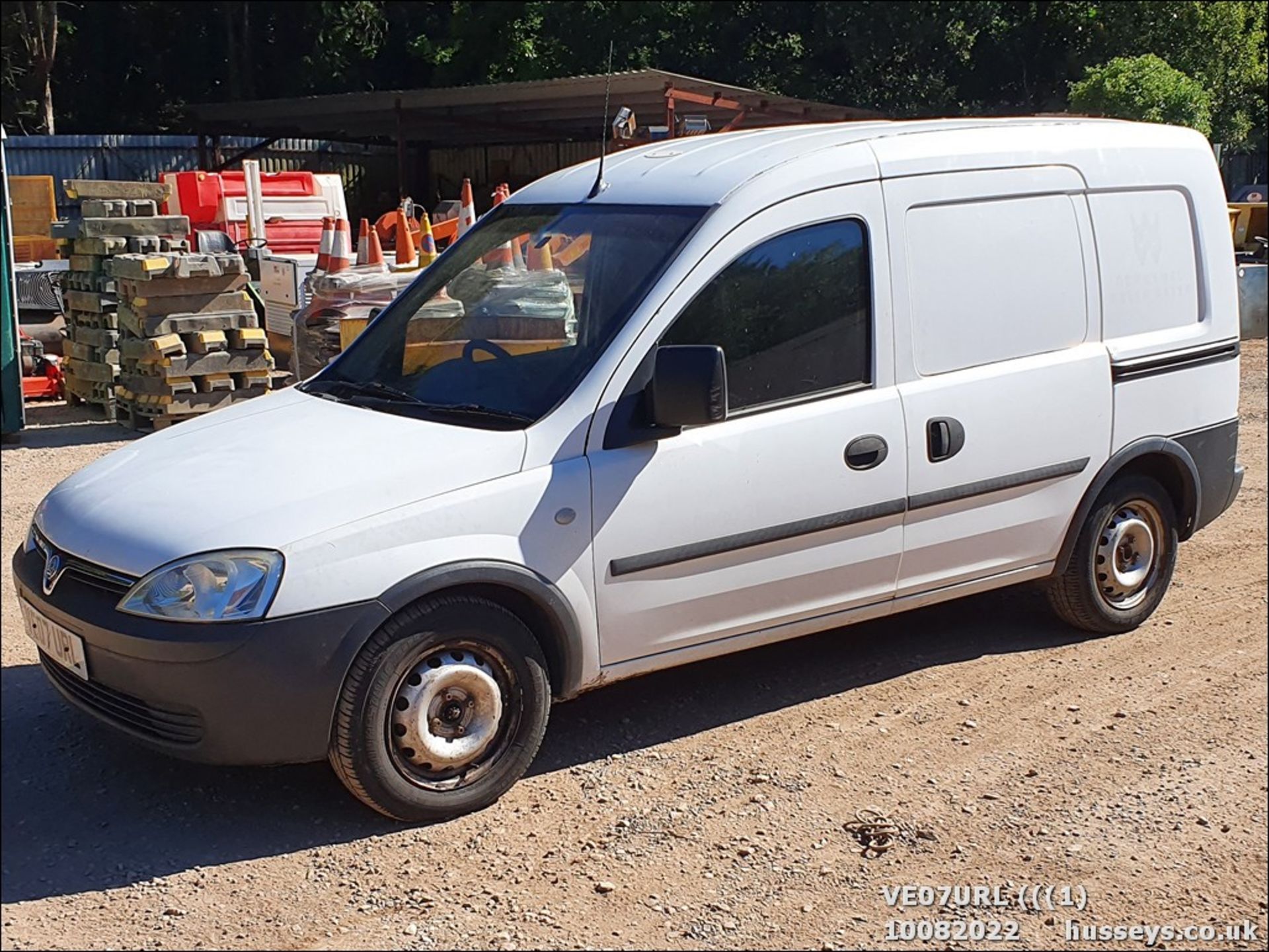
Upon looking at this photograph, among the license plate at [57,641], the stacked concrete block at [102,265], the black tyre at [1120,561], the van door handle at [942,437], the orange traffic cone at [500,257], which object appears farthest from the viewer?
the stacked concrete block at [102,265]

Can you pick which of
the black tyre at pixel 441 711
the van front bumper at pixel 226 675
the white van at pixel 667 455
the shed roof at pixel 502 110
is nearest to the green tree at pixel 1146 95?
the shed roof at pixel 502 110

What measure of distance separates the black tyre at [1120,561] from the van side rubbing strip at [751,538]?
116cm

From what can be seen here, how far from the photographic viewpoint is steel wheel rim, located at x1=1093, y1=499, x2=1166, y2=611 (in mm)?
5820

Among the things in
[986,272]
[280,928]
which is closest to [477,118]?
[986,272]

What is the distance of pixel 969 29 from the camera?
32.3 metres

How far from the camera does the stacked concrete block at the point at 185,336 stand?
10477 mm

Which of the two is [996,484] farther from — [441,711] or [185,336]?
[185,336]

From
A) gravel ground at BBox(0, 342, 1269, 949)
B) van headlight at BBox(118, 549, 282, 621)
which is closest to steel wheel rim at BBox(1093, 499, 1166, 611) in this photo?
gravel ground at BBox(0, 342, 1269, 949)

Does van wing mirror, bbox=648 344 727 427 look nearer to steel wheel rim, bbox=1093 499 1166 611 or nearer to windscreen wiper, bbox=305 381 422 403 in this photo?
windscreen wiper, bbox=305 381 422 403

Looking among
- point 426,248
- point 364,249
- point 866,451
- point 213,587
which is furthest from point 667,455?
point 426,248

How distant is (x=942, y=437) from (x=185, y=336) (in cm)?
727

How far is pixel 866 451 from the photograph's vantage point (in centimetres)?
489

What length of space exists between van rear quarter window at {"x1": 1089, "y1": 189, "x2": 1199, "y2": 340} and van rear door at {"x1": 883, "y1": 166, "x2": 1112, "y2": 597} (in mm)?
98

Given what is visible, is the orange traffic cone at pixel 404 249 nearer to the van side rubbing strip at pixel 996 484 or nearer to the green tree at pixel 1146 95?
the van side rubbing strip at pixel 996 484
